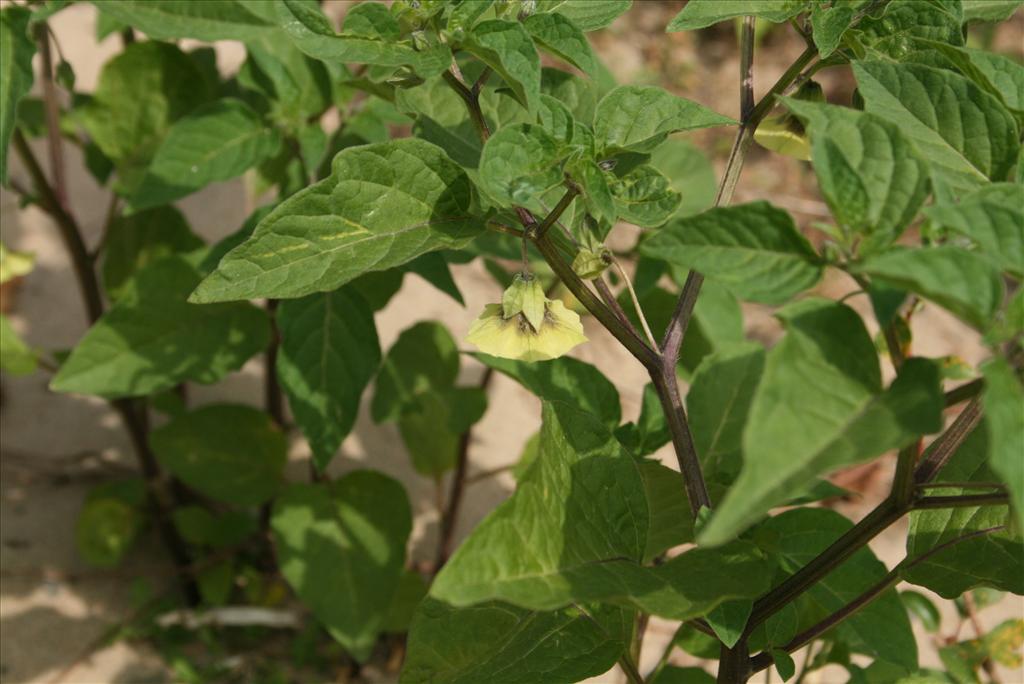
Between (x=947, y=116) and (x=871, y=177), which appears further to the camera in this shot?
(x=947, y=116)

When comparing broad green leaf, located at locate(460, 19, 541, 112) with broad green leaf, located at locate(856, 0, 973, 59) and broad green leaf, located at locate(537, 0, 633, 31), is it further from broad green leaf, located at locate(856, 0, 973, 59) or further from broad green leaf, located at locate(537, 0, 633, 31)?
broad green leaf, located at locate(856, 0, 973, 59)

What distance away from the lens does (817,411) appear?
0.71 m

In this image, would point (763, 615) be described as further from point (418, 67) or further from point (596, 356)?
point (596, 356)

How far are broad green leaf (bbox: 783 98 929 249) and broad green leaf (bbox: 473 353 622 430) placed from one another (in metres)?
0.45

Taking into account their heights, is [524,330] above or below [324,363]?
above

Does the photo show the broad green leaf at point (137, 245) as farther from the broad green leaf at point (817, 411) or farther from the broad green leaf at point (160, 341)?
the broad green leaf at point (817, 411)

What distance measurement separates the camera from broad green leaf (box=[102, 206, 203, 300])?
181 cm

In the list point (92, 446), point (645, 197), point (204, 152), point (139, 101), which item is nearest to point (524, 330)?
point (645, 197)

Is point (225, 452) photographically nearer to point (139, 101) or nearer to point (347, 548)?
point (347, 548)

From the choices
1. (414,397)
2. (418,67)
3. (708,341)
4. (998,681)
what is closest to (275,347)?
(414,397)

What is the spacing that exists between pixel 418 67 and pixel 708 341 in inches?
36.8

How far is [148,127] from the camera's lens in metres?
1.76

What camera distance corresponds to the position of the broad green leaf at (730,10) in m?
1.01

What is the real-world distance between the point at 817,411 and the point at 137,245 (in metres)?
1.38
